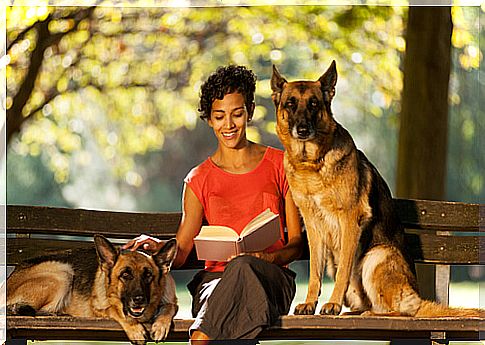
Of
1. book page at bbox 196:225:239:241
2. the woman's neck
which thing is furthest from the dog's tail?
the woman's neck

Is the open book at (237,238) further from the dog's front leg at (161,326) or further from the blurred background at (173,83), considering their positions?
the blurred background at (173,83)

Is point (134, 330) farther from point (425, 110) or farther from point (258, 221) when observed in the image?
point (425, 110)

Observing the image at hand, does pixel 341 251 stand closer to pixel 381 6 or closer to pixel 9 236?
pixel 9 236

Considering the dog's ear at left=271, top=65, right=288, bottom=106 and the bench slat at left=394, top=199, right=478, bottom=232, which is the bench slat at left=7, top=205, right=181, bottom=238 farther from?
the bench slat at left=394, top=199, right=478, bottom=232

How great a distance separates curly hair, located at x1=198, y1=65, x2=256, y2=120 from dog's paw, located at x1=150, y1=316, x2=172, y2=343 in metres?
1.11

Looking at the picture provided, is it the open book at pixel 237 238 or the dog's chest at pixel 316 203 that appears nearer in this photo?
the open book at pixel 237 238

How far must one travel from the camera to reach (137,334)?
4.54 metres

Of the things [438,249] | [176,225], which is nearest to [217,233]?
[176,225]

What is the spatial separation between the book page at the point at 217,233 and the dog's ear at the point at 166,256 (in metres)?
0.15

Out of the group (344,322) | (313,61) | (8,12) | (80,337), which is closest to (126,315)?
(80,337)

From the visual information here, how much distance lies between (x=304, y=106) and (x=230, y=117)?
15.7 inches

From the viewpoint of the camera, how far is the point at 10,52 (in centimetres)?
627

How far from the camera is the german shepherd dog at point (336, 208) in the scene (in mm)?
4750

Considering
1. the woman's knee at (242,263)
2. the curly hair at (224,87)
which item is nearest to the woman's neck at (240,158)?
the curly hair at (224,87)
